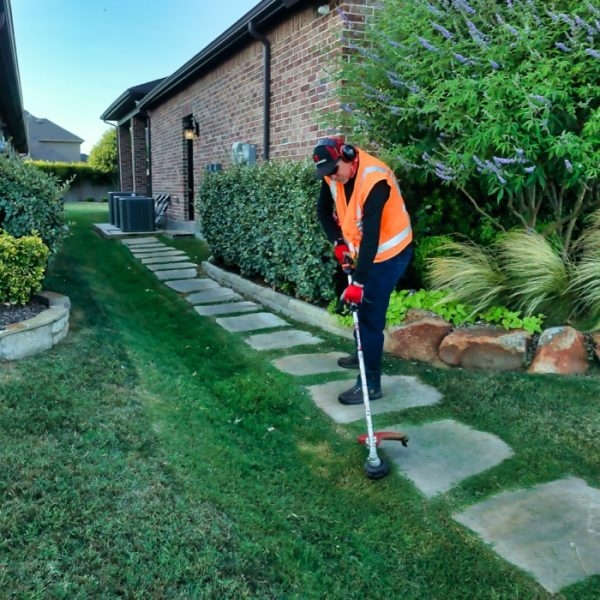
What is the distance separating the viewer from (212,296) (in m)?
6.47

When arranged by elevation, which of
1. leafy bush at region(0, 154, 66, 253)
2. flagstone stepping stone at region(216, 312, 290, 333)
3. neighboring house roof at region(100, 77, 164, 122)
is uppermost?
neighboring house roof at region(100, 77, 164, 122)

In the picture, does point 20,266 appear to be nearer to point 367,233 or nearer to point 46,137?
point 367,233

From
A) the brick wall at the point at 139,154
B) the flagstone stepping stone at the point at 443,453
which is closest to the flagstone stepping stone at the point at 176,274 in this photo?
the flagstone stepping stone at the point at 443,453

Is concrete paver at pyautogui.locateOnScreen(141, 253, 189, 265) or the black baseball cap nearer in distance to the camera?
the black baseball cap

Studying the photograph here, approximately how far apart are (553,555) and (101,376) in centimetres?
284

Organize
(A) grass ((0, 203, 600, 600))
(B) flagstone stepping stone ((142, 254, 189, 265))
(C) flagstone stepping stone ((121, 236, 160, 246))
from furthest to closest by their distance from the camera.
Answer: (C) flagstone stepping stone ((121, 236, 160, 246)), (B) flagstone stepping stone ((142, 254, 189, 265)), (A) grass ((0, 203, 600, 600))

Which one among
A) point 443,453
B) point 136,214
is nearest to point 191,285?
point 443,453

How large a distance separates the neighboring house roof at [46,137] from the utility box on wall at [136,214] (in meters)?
37.5

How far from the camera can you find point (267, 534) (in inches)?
88.0

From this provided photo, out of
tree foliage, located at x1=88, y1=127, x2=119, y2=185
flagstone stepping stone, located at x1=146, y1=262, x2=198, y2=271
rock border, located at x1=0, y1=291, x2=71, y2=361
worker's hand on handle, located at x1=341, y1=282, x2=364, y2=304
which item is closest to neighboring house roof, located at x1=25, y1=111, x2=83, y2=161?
tree foliage, located at x1=88, y1=127, x2=119, y2=185

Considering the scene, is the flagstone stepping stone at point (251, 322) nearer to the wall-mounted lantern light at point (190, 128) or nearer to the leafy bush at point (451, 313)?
the leafy bush at point (451, 313)

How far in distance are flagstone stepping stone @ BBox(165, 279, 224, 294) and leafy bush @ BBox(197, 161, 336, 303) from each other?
42 cm

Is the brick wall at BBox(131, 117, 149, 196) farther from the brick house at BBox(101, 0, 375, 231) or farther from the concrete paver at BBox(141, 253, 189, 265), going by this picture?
the concrete paver at BBox(141, 253, 189, 265)

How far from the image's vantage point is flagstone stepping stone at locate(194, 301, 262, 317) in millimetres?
5730
